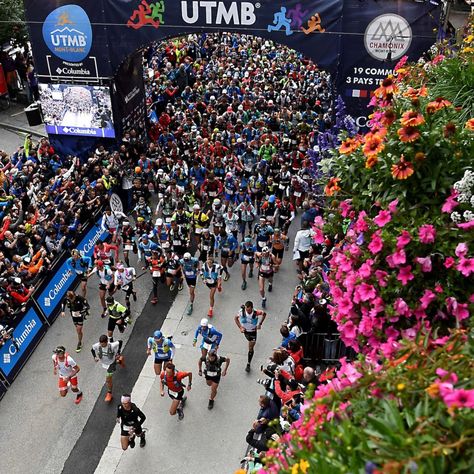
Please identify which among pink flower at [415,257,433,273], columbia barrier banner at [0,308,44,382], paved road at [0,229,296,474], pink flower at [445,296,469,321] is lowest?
paved road at [0,229,296,474]

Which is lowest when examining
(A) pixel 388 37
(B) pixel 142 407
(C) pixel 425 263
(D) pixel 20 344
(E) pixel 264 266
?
(B) pixel 142 407

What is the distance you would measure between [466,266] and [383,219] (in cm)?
82

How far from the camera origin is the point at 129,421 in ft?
27.5

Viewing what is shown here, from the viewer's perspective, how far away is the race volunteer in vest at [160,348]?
9.41 m

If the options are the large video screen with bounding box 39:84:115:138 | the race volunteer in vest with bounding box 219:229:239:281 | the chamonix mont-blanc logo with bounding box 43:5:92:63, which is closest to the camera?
the race volunteer in vest with bounding box 219:229:239:281

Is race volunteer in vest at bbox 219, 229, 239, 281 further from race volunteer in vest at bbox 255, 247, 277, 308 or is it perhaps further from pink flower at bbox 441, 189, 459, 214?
pink flower at bbox 441, 189, 459, 214

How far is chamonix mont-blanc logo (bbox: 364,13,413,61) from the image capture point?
43.7 feet

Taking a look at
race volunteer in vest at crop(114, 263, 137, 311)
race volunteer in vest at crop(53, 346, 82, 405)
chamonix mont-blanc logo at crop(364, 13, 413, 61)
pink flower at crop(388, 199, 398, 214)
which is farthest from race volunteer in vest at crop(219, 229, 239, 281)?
pink flower at crop(388, 199, 398, 214)

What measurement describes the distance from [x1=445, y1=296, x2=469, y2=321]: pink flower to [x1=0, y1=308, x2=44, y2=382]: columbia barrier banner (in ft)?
27.0

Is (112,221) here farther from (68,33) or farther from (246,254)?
(68,33)

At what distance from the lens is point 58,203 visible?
44.0 feet

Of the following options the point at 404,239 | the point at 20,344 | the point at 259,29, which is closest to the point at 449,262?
the point at 404,239

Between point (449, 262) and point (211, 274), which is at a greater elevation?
point (449, 262)

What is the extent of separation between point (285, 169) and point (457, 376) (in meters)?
11.9
